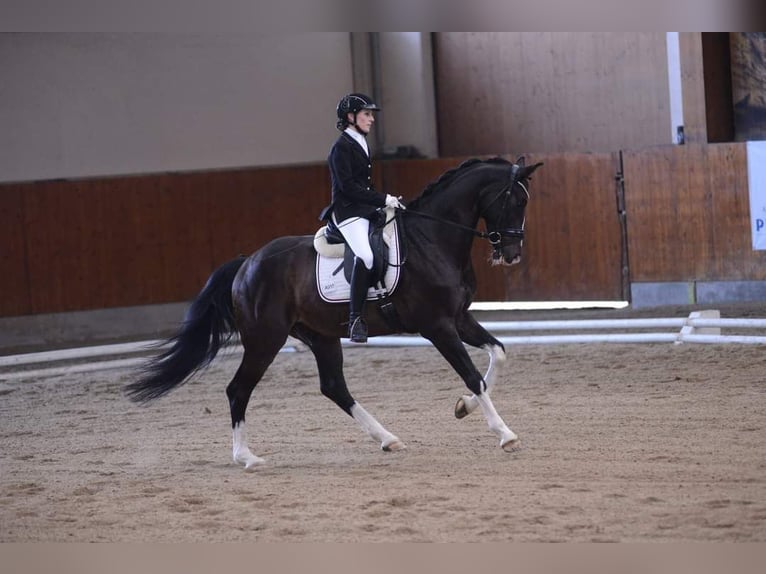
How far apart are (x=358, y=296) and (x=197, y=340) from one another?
1246 mm

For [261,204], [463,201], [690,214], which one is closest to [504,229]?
[463,201]

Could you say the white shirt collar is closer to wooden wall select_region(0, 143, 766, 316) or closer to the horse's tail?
the horse's tail

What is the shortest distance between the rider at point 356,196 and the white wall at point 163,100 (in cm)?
824

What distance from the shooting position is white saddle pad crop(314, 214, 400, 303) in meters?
7.09

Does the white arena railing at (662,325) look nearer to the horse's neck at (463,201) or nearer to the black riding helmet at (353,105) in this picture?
the horse's neck at (463,201)

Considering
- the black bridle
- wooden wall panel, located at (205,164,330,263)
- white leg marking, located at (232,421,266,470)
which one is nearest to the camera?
the black bridle

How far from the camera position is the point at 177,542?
5562mm

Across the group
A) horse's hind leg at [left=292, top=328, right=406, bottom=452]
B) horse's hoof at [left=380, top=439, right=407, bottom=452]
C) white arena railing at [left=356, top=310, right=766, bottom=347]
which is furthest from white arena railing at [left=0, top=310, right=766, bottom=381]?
horse's hoof at [left=380, top=439, right=407, bottom=452]

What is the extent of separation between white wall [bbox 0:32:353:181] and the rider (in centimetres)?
824

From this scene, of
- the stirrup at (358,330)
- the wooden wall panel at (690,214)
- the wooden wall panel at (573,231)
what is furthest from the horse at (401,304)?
the wooden wall panel at (573,231)

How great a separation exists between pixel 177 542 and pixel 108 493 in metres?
1.22

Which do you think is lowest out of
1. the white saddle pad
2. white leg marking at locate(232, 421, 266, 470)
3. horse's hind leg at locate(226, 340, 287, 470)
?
white leg marking at locate(232, 421, 266, 470)

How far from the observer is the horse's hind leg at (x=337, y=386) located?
23.7 feet

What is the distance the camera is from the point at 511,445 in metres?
6.75
